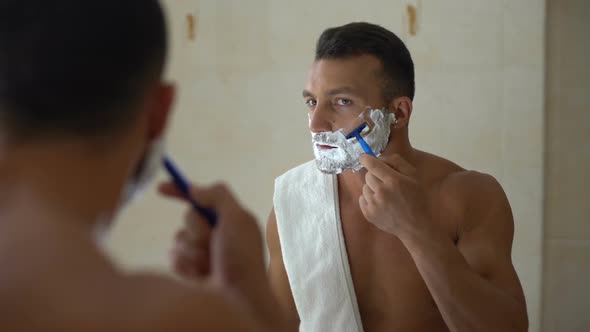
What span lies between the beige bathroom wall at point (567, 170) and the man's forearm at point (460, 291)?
528 mm

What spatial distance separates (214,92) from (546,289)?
1104mm

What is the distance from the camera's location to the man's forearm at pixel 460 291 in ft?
Answer: 3.36

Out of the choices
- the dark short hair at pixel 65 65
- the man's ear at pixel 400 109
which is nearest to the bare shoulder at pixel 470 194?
the man's ear at pixel 400 109

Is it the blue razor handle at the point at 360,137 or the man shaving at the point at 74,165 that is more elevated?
the man shaving at the point at 74,165

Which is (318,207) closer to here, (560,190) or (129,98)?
(560,190)

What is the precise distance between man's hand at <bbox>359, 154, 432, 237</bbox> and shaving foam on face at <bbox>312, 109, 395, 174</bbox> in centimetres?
10

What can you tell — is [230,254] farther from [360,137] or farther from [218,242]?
[360,137]

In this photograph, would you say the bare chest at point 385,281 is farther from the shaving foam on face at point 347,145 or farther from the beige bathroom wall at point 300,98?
the beige bathroom wall at point 300,98

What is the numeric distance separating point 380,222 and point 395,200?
5 centimetres

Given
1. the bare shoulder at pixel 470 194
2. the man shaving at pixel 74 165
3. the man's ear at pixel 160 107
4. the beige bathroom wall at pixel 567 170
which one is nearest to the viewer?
the man shaving at pixel 74 165

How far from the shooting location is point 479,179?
1194 millimetres

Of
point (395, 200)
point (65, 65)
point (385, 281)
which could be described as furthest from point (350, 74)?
point (65, 65)

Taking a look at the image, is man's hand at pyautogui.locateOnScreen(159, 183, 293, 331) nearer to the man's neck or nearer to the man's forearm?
the man's neck

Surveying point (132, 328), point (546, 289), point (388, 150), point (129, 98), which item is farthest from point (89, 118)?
point (546, 289)
